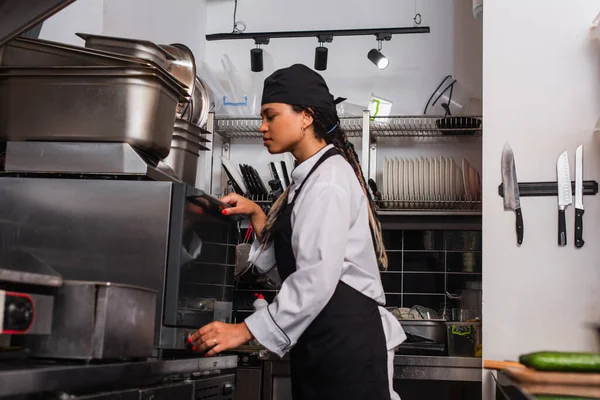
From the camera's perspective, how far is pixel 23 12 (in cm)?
128

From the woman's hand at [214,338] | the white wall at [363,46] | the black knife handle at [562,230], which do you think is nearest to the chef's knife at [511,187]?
the black knife handle at [562,230]

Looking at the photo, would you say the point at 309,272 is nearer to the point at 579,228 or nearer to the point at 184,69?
the point at 184,69

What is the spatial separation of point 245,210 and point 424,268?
1.94 m

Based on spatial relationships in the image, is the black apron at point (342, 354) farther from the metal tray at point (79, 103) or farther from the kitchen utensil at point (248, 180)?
the kitchen utensil at point (248, 180)

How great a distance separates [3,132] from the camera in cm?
177

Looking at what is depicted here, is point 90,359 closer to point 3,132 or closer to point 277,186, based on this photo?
point 3,132

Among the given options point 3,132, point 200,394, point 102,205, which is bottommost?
point 200,394

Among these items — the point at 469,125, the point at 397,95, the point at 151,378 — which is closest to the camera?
the point at 151,378

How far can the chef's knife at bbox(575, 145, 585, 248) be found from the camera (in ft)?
9.66

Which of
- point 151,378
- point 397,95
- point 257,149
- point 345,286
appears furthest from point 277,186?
point 151,378

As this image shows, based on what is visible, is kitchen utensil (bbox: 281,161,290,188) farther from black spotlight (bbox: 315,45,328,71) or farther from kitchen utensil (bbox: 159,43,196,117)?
kitchen utensil (bbox: 159,43,196,117)

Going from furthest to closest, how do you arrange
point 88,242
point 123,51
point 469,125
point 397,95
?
point 397,95
point 469,125
point 123,51
point 88,242

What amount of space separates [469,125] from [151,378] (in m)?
2.65

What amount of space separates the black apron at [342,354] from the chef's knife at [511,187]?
1.18 meters
